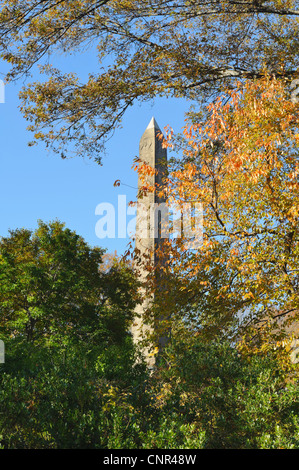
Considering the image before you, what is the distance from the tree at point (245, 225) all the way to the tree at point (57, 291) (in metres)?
9.17

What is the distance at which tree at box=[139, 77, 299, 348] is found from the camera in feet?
28.2

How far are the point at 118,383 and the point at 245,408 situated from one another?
4.88 ft

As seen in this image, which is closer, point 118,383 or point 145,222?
point 118,383

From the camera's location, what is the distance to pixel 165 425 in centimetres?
462

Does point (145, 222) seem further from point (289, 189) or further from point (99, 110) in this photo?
point (289, 189)

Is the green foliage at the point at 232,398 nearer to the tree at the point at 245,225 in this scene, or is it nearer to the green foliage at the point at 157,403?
the green foliage at the point at 157,403

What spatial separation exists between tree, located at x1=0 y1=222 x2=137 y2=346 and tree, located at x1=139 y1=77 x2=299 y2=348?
30.1 feet

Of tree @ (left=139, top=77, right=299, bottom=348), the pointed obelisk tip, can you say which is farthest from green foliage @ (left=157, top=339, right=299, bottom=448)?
the pointed obelisk tip

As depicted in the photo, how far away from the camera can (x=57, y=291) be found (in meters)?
20.2

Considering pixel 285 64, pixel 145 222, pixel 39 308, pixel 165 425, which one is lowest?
pixel 165 425

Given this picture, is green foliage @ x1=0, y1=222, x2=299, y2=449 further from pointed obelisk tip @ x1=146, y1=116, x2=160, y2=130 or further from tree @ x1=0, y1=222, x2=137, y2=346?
tree @ x1=0, y1=222, x2=137, y2=346

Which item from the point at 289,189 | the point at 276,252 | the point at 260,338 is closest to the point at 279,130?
the point at 289,189

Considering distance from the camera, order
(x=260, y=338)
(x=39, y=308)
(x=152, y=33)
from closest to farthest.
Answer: (x=260, y=338), (x=152, y=33), (x=39, y=308)

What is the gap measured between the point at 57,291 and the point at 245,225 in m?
12.9
